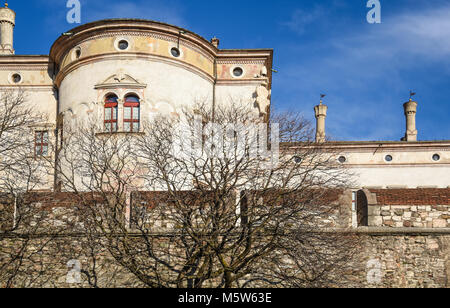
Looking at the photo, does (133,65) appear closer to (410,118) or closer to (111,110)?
(111,110)

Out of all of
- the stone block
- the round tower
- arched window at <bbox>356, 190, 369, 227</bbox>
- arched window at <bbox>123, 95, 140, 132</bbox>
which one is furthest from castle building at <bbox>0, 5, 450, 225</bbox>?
the stone block

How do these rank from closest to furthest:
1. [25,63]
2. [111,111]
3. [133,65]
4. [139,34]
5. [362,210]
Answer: [362,210]
[111,111]
[133,65]
[139,34]
[25,63]

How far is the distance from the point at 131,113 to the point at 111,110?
865 millimetres

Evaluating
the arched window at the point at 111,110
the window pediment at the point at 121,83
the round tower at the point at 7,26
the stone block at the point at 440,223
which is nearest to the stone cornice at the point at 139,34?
the window pediment at the point at 121,83

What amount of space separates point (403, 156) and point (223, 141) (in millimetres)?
21479

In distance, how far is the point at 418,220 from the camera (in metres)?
18.5

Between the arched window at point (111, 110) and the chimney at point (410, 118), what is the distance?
2089cm

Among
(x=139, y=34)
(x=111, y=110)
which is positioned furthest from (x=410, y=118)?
(x=111, y=110)

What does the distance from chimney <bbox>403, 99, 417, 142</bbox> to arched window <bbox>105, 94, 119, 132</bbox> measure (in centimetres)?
2089

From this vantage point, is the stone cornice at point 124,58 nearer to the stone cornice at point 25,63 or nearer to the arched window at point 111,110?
the arched window at point 111,110

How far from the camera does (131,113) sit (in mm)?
26172

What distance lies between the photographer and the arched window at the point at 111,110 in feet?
85.5

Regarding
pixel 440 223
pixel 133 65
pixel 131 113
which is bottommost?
pixel 440 223

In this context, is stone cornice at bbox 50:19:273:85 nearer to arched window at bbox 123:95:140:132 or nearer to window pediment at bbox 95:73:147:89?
window pediment at bbox 95:73:147:89
